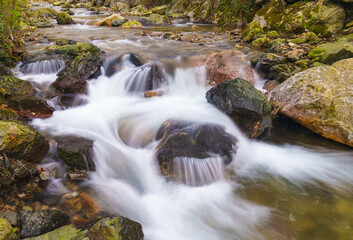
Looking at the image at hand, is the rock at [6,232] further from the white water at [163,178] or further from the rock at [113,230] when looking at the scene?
the white water at [163,178]

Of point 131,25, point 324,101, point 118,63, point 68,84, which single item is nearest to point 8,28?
point 68,84

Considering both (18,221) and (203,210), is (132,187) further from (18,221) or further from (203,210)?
(18,221)

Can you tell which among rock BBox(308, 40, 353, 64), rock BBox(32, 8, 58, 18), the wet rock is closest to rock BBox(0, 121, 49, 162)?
the wet rock

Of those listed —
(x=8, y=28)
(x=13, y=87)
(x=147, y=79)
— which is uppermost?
(x=8, y=28)

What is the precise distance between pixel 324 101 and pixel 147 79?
5141 mm

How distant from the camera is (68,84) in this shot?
6344 mm

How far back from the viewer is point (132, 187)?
405 cm

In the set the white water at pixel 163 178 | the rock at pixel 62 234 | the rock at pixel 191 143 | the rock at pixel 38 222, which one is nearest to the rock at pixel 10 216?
the rock at pixel 38 222

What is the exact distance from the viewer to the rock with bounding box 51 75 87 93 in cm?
635

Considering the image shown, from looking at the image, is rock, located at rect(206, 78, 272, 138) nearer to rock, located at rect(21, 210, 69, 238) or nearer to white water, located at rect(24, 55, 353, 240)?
white water, located at rect(24, 55, 353, 240)

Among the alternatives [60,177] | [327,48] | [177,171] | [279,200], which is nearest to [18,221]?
[60,177]

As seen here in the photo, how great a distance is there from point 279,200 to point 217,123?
206 centimetres

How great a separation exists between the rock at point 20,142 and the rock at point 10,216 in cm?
103

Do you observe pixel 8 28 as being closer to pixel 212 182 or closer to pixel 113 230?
pixel 113 230
